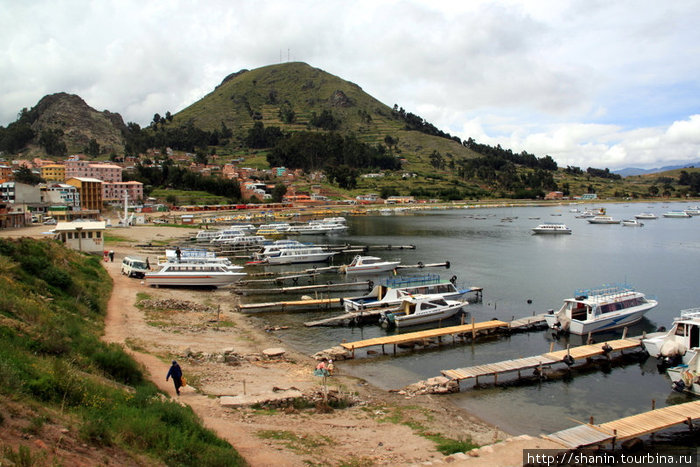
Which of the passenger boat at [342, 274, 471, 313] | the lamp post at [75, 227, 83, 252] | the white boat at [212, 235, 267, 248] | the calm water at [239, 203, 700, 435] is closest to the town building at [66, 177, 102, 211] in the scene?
the white boat at [212, 235, 267, 248]

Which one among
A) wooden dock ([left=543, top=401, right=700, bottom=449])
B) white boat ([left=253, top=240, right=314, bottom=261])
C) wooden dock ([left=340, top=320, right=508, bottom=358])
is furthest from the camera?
white boat ([left=253, top=240, right=314, bottom=261])

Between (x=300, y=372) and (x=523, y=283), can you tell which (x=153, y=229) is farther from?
(x=300, y=372)

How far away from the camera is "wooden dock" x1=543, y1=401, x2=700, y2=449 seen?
1670 cm

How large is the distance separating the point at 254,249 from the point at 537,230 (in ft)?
196

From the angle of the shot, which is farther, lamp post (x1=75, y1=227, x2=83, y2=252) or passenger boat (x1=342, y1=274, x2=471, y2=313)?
lamp post (x1=75, y1=227, x2=83, y2=252)

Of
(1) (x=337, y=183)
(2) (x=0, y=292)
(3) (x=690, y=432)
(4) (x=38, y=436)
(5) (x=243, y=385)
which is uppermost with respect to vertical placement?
(1) (x=337, y=183)

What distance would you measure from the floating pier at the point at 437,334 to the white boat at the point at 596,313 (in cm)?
202

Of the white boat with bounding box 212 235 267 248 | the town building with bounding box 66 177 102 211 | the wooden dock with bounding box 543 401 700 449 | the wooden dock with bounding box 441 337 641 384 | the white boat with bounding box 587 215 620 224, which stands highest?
the town building with bounding box 66 177 102 211

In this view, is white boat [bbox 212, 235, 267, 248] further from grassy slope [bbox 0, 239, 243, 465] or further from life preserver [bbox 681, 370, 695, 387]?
life preserver [bbox 681, 370, 695, 387]

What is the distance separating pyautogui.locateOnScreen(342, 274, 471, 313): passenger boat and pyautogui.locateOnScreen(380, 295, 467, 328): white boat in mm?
898

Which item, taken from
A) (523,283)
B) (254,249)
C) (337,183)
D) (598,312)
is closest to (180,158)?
(337,183)

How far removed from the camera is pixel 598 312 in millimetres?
32688

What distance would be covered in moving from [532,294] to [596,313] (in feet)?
41.6

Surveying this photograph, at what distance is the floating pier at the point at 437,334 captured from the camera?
2780 centimetres
